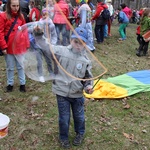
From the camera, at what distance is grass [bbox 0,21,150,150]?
12.6ft

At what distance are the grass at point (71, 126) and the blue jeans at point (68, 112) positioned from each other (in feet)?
0.90

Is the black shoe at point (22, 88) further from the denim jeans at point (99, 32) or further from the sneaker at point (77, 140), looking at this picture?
the denim jeans at point (99, 32)

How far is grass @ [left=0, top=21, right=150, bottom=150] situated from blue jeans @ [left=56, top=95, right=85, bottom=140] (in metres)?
0.27

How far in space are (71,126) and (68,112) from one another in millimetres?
830

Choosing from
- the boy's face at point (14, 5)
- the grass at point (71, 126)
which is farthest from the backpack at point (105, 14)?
the boy's face at point (14, 5)

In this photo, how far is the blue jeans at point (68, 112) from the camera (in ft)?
11.1

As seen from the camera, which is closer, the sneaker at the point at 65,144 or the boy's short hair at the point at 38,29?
the boy's short hair at the point at 38,29

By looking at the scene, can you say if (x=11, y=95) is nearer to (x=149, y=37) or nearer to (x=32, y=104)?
(x=32, y=104)

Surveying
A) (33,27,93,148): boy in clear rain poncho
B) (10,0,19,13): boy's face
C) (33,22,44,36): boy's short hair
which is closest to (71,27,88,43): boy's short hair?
(33,27,93,148): boy in clear rain poncho

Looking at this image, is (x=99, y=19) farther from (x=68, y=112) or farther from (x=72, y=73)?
(x=72, y=73)

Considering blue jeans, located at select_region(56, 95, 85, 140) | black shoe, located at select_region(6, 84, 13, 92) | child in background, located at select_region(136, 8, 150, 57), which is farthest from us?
child in background, located at select_region(136, 8, 150, 57)

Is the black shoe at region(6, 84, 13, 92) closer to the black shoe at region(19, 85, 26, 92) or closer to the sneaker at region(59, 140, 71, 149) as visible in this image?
the black shoe at region(19, 85, 26, 92)

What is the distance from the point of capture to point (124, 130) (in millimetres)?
4258

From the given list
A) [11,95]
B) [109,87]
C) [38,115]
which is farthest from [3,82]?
[109,87]
